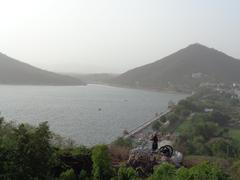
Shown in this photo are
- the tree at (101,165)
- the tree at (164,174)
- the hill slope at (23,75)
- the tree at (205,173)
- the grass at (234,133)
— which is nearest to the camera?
the tree at (205,173)

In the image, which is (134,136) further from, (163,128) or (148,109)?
(148,109)

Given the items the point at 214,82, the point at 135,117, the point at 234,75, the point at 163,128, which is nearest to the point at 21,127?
the point at 163,128

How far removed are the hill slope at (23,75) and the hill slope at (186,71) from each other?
2684 centimetres

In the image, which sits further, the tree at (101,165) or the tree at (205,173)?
the tree at (101,165)

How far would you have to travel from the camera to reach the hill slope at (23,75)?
10512 centimetres

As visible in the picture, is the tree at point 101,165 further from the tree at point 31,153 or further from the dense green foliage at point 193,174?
the dense green foliage at point 193,174

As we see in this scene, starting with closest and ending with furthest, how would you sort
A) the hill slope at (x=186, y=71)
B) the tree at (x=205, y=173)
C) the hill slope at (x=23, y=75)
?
the tree at (x=205, y=173) → the hill slope at (x=23, y=75) → the hill slope at (x=186, y=71)

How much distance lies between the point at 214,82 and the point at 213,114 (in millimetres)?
79787

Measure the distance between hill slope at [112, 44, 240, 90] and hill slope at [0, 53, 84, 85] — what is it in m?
26.8

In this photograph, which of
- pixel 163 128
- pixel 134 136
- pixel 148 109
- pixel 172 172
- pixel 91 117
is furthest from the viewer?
pixel 148 109

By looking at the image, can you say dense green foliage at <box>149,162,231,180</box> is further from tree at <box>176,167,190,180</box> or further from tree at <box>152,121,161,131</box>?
tree at <box>152,121,161,131</box>

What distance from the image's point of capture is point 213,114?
166ft

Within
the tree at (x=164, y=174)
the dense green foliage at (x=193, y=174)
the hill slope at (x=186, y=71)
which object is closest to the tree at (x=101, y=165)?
the tree at (x=164, y=174)

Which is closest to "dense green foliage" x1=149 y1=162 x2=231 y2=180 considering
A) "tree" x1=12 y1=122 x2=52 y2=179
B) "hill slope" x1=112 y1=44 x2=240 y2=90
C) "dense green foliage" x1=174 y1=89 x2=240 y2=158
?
"tree" x1=12 y1=122 x2=52 y2=179
